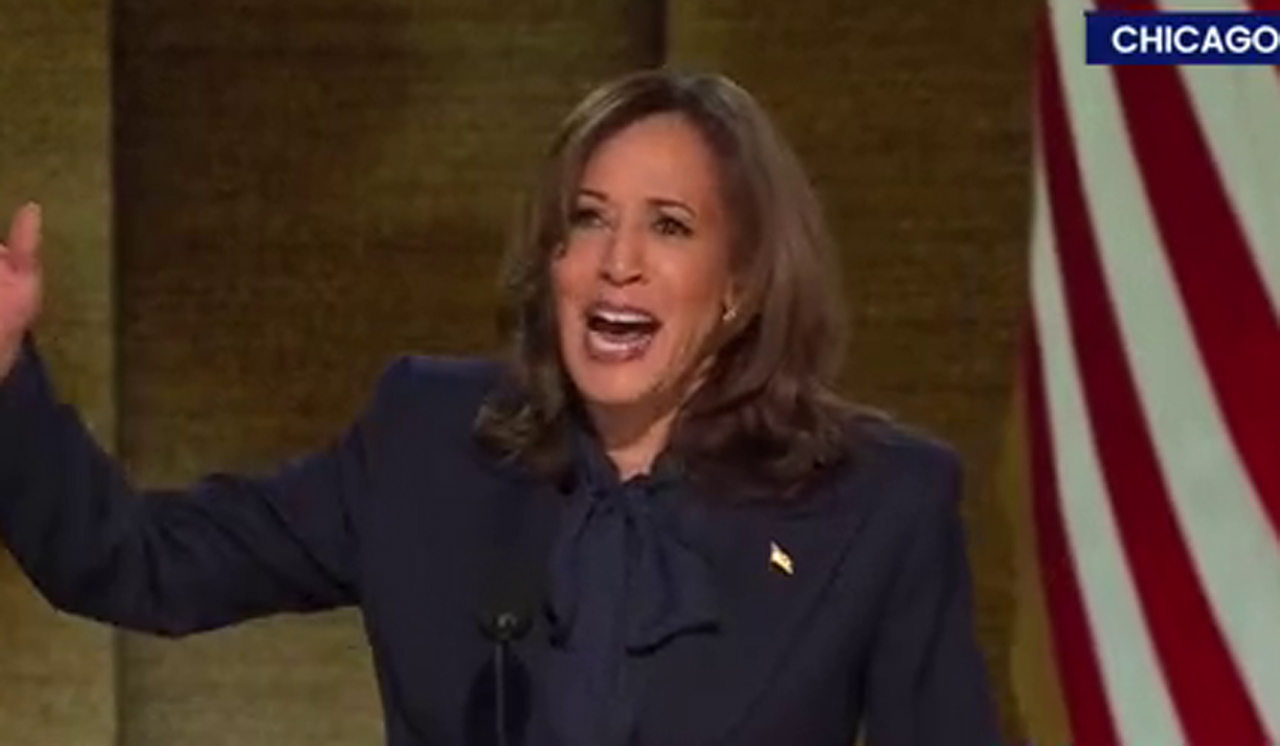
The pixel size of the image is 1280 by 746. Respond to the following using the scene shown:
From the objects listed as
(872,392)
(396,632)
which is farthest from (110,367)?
(396,632)

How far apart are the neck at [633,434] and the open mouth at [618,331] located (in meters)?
0.07

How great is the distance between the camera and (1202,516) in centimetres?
199

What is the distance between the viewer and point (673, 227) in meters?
1.36

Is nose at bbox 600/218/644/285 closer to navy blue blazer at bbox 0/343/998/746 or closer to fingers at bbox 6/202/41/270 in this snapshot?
navy blue blazer at bbox 0/343/998/746

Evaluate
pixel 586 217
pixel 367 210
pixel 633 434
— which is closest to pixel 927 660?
pixel 633 434

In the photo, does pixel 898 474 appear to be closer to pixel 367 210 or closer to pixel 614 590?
pixel 614 590

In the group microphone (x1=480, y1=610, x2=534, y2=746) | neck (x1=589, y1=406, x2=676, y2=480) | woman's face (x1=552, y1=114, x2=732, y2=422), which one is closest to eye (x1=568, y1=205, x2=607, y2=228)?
woman's face (x1=552, y1=114, x2=732, y2=422)

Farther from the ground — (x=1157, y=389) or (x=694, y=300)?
(x=694, y=300)

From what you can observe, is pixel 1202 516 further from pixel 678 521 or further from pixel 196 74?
pixel 196 74

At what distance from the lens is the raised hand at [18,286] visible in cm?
131

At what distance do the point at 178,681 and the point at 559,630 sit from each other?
1.09 m

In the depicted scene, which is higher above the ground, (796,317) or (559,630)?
(796,317)

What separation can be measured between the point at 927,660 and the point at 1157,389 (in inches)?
27.5

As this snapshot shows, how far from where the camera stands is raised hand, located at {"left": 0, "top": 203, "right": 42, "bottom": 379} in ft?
4.30
